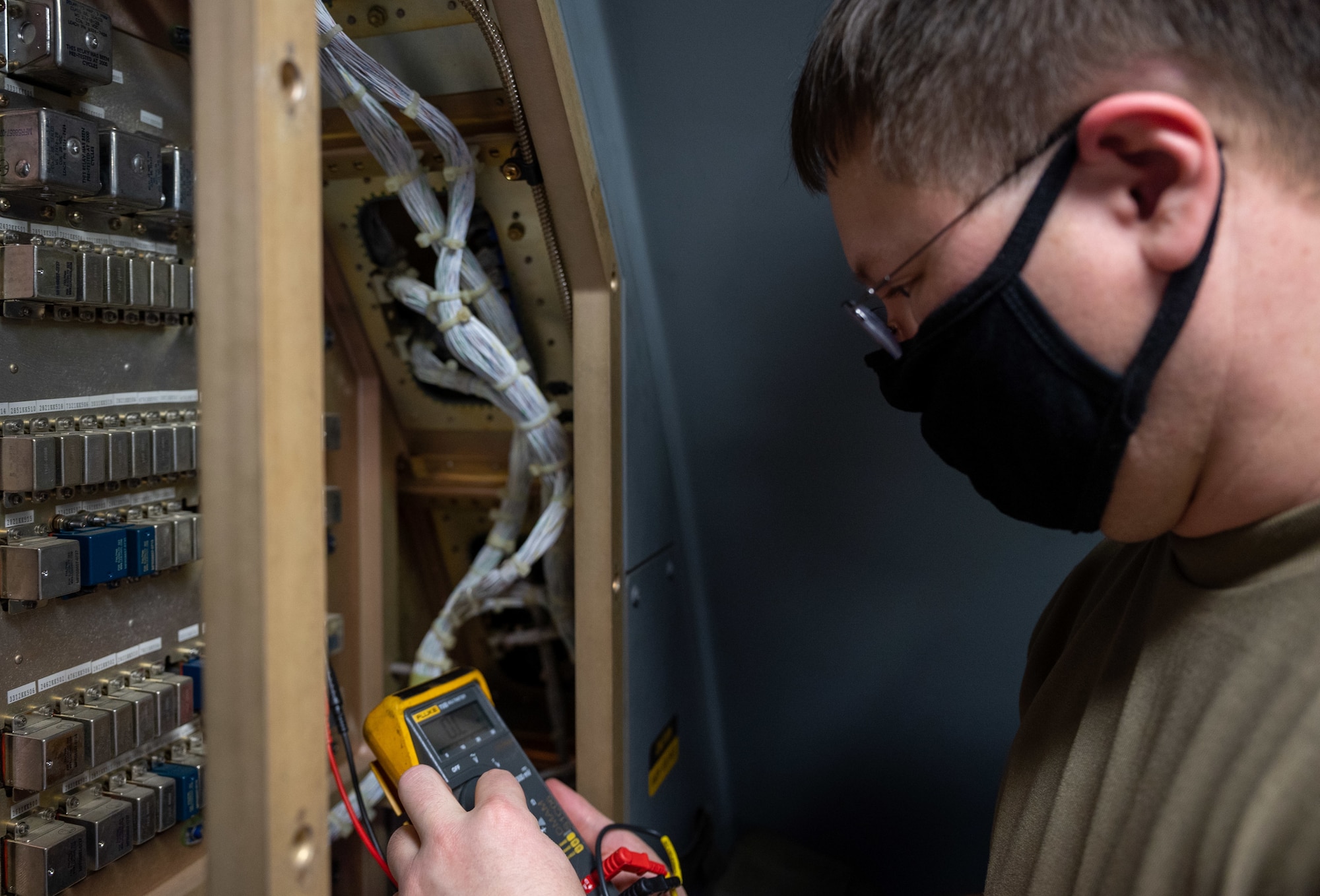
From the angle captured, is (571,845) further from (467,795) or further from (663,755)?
(663,755)

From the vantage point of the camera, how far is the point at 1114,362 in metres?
0.61

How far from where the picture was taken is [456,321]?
41.9 inches

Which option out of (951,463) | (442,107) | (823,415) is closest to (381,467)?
(442,107)

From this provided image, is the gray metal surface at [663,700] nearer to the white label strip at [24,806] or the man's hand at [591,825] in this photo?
the man's hand at [591,825]

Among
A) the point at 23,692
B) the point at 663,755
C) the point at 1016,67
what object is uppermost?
the point at 1016,67

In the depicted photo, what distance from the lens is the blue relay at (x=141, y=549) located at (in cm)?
92

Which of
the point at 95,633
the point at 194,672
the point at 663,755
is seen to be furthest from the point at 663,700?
the point at 95,633

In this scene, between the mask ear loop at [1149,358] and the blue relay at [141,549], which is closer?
the mask ear loop at [1149,358]

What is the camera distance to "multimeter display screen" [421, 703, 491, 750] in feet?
3.03

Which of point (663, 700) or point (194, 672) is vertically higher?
point (194, 672)

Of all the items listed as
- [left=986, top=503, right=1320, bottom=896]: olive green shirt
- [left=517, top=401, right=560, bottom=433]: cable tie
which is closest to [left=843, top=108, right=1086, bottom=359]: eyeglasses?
[left=986, top=503, right=1320, bottom=896]: olive green shirt

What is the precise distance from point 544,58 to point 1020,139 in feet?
1.69

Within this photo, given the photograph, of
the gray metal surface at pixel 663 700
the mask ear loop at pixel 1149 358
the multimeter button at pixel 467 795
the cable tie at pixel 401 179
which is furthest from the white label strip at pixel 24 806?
the mask ear loop at pixel 1149 358

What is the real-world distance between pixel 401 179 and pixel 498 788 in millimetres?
703
